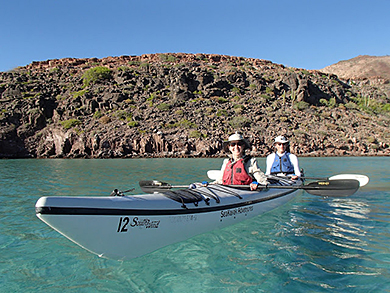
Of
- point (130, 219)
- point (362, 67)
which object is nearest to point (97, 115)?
point (130, 219)

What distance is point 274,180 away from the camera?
7.78 meters

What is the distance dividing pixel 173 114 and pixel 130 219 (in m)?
35.6

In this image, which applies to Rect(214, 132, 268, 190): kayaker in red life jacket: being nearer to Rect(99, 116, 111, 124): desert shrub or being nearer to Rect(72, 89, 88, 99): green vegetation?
Rect(99, 116, 111, 124): desert shrub

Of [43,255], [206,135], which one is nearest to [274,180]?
[43,255]

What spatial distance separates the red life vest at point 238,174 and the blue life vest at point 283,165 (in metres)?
3.20

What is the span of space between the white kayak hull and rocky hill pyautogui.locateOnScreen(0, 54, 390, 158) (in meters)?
26.2

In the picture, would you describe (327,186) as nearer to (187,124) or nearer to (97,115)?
(187,124)

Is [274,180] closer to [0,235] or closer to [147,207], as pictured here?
[147,207]

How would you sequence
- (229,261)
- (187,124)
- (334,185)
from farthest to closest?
1. (187,124)
2. (334,185)
3. (229,261)

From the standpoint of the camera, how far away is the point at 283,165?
948cm

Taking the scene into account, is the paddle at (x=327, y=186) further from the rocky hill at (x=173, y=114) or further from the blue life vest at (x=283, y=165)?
the rocky hill at (x=173, y=114)

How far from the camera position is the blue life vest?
947 cm

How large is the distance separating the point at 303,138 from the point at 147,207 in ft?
118

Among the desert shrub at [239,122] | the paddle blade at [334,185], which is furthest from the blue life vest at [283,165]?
the desert shrub at [239,122]
